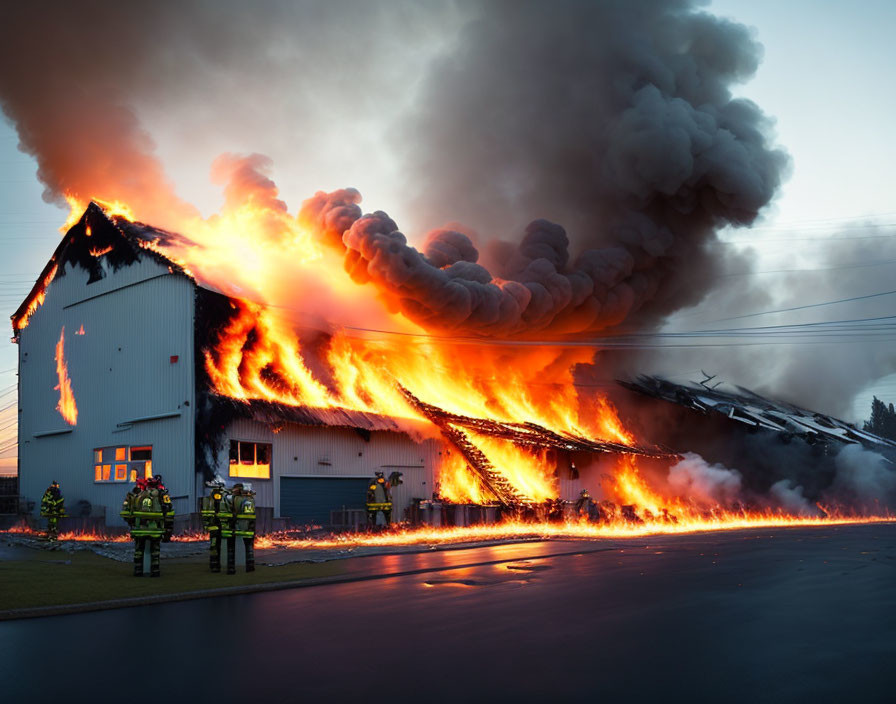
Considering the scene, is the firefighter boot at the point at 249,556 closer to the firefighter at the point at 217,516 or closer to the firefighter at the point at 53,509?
the firefighter at the point at 217,516

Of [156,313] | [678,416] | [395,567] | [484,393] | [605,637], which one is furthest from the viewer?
[678,416]

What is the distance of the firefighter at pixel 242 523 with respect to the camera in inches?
593

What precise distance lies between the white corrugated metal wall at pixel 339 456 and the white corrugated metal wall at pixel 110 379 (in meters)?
2.09

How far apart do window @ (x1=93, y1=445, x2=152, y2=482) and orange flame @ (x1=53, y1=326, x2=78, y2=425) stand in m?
2.21

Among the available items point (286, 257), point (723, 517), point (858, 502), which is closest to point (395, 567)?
point (286, 257)

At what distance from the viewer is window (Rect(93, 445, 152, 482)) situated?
25047 mm

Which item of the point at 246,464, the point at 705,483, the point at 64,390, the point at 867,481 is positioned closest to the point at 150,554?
the point at 246,464

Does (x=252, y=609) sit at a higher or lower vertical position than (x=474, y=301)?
lower

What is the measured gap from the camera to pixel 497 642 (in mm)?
8055

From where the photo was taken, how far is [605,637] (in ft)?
26.9

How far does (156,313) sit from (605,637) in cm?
2064

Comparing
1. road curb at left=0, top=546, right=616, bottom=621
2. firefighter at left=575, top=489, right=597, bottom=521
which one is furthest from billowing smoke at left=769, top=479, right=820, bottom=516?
road curb at left=0, top=546, right=616, bottom=621

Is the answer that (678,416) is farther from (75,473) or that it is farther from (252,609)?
(252,609)

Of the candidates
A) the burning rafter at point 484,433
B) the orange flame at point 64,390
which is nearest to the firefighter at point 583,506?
the burning rafter at point 484,433
